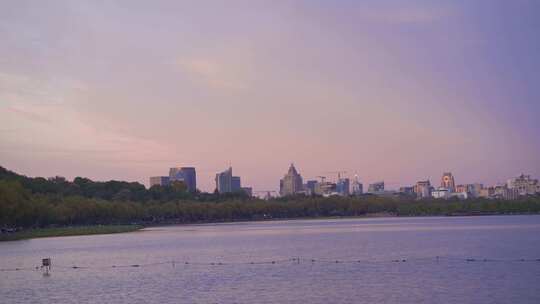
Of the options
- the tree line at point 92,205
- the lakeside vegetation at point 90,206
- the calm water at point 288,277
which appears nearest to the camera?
the calm water at point 288,277

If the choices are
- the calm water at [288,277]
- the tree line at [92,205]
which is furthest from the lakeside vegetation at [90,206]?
the calm water at [288,277]

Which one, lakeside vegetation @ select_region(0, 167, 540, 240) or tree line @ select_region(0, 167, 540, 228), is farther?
lakeside vegetation @ select_region(0, 167, 540, 240)

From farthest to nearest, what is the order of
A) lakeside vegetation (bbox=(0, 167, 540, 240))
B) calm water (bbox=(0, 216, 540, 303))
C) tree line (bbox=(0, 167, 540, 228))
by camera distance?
lakeside vegetation (bbox=(0, 167, 540, 240)), tree line (bbox=(0, 167, 540, 228)), calm water (bbox=(0, 216, 540, 303))

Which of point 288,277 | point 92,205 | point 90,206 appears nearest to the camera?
point 288,277

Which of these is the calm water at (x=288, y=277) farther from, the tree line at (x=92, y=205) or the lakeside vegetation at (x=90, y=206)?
the lakeside vegetation at (x=90, y=206)

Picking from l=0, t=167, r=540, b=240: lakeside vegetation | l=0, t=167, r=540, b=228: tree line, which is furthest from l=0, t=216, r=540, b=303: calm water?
l=0, t=167, r=540, b=240: lakeside vegetation

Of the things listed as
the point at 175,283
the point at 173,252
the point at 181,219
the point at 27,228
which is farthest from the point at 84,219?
the point at 175,283

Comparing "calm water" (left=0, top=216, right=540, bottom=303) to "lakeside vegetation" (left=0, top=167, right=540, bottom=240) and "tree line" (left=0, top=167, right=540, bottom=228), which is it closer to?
"tree line" (left=0, top=167, right=540, bottom=228)

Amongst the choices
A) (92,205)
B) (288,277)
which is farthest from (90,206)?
(288,277)

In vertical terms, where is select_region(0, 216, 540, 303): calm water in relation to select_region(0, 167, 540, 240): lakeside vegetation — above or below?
below

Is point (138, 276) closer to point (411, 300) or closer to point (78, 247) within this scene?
point (411, 300)

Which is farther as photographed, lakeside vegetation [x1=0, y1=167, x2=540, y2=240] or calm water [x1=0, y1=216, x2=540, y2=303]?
lakeside vegetation [x1=0, y1=167, x2=540, y2=240]

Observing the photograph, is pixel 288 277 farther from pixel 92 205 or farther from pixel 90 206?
pixel 92 205

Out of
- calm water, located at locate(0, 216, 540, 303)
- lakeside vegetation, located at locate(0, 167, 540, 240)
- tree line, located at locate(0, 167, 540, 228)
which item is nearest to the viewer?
calm water, located at locate(0, 216, 540, 303)
